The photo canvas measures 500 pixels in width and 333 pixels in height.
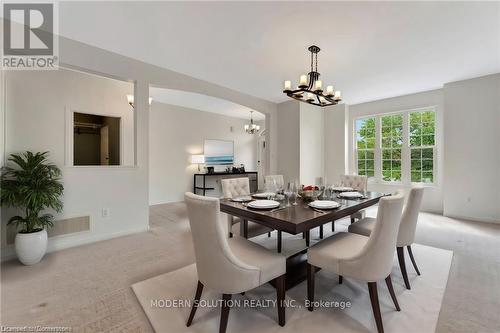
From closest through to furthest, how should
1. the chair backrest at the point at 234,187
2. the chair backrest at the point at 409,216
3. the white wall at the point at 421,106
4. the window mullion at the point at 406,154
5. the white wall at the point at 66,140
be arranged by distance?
the chair backrest at the point at 409,216 → the white wall at the point at 66,140 → the chair backrest at the point at 234,187 → the white wall at the point at 421,106 → the window mullion at the point at 406,154

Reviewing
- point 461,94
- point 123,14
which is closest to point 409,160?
point 461,94

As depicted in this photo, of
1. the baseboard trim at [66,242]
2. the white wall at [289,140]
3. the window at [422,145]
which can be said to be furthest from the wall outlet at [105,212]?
the window at [422,145]

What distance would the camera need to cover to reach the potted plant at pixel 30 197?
2.36 m

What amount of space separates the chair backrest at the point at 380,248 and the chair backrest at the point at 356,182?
194 centimetres

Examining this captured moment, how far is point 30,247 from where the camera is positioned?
2377mm

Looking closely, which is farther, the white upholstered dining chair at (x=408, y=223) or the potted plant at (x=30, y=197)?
the potted plant at (x=30, y=197)

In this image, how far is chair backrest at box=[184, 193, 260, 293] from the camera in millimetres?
1354

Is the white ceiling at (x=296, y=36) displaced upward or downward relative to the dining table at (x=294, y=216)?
upward

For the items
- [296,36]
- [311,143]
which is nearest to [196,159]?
[311,143]

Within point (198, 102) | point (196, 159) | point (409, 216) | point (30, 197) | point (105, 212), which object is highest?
A: point (198, 102)

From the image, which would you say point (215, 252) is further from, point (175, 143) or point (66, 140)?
point (175, 143)

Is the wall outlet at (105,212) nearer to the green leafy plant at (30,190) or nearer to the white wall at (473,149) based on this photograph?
the green leafy plant at (30,190)

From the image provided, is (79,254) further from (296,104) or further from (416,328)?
(296,104)

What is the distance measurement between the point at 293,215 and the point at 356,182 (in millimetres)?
2236
